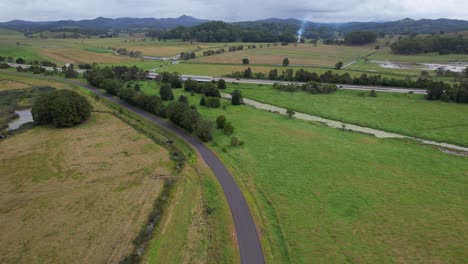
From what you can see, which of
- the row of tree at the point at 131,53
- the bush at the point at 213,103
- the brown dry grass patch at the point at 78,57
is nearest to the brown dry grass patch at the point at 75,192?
the bush at the point at 213,103

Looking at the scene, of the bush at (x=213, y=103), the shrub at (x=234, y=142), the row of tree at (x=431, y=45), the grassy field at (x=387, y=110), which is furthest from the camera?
the row of tree at (x=431, y=45)

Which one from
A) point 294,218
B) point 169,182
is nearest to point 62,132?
point 169,182

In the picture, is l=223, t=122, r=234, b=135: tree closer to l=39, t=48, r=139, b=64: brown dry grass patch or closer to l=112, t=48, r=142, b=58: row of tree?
l=39, t=48, r=139, b=64: brown dry grass patch

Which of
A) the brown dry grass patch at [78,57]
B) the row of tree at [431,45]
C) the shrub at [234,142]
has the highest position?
the row of tree at [431,45]

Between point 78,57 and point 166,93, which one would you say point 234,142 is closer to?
point 166,93

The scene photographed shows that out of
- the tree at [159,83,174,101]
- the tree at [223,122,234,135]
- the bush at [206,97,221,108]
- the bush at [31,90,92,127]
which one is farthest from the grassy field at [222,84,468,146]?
the bush at [31,90,92,127]

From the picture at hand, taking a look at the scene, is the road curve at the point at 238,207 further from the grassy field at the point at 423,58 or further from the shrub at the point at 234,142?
the grassy field at the point at 423,58

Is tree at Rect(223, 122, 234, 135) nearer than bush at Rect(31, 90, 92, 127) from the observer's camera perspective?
Yes
